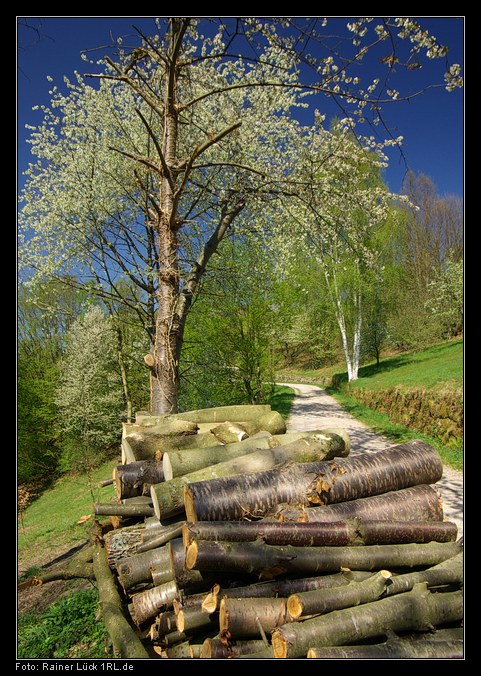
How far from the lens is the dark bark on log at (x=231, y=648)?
2469mm

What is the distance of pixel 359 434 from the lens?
1219 cm

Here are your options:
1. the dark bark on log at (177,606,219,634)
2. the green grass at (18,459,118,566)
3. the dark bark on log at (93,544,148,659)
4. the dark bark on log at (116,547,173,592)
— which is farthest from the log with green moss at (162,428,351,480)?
the green grass at (18,459,118,566)

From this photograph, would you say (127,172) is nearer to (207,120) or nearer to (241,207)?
(207,120)

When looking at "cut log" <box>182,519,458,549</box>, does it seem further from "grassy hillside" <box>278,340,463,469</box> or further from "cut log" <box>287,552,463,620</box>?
"grassy hillside" <box>278,340,463,469</box>

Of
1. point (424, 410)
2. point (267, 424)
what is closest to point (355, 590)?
point (267, 424)

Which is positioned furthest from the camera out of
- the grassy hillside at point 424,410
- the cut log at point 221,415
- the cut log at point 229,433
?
the grassy hillside at point 424,410

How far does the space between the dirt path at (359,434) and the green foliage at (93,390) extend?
990cm

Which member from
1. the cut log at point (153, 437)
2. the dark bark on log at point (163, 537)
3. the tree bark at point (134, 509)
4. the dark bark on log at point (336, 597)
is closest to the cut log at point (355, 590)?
the dark bark on log at point (336, 597)

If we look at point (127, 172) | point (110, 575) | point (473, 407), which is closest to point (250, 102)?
point (127, 172)

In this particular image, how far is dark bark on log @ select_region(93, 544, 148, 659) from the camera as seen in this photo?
9.34 ft

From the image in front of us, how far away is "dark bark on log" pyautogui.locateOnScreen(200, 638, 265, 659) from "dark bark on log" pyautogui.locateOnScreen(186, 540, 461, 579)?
378 mm

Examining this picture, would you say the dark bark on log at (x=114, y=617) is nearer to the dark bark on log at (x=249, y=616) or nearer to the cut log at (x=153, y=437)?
the dark bark on log at (x=249, y=616)

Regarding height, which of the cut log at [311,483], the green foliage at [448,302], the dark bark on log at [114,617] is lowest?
the dark bark on log at [114,617]

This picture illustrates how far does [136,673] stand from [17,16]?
5158mm
